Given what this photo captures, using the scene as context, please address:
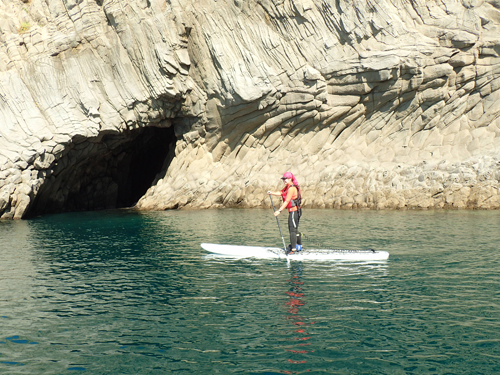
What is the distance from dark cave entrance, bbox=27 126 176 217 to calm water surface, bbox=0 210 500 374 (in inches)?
601

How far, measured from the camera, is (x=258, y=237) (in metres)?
20.8

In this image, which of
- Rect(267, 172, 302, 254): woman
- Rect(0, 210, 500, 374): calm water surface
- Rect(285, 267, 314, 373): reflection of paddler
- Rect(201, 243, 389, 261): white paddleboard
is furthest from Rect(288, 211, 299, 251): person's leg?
Rect(285, 267, 314, 373): reflection of paddler

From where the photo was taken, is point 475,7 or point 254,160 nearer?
point 475,7

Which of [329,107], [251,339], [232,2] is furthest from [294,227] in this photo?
[232,2]

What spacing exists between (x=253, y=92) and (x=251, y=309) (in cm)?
2505

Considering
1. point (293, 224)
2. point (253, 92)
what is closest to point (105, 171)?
point (253, 92)

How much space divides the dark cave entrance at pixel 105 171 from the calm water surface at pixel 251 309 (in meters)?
15.3

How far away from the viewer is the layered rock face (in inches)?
1268

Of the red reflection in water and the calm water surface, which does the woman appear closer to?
the calm water surface

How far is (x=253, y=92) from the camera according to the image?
3441cm

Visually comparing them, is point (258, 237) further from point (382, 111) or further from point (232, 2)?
point (232, 2)

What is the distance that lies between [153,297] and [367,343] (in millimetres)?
5122

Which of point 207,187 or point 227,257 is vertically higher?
point 207,187

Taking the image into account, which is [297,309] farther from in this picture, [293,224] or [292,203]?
[292,203]
